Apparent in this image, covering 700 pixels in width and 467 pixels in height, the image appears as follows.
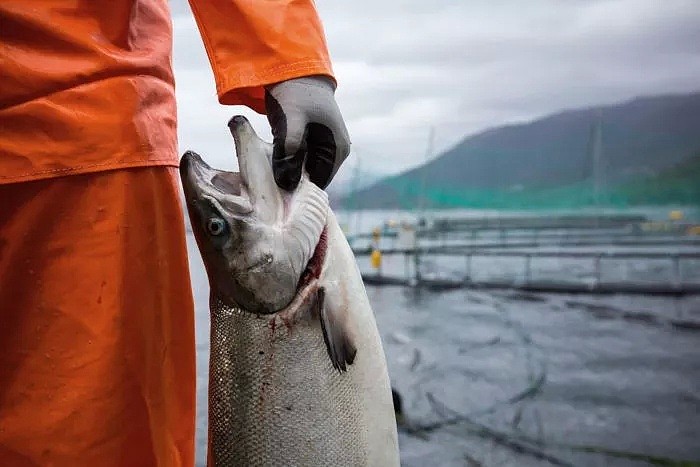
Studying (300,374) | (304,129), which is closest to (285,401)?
(300,374)

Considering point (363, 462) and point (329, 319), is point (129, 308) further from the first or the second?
point (363, 462)

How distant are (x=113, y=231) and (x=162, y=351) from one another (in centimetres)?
32

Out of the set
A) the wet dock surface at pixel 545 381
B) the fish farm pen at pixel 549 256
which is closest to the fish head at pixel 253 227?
the wet dock surface at pixel 545 381

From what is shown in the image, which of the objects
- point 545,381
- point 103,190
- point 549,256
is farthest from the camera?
point 549,256

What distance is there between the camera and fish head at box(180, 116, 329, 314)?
5.46 feet

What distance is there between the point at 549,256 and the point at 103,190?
41.8 feet

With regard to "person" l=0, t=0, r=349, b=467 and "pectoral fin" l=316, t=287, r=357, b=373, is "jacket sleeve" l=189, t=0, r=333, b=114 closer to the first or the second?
"person" l=0, t=0, r=349, b=467

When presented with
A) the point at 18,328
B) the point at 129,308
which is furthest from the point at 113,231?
the point at 18,328

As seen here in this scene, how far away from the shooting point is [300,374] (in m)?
1.63

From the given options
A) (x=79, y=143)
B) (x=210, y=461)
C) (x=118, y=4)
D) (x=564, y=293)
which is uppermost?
(x=118, y=4)

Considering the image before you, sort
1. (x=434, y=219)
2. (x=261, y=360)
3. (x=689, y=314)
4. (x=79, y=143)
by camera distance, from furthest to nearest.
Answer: (x=434, y=219), (x=689, y=314), (x=261, y=360), (x=79, y=143)

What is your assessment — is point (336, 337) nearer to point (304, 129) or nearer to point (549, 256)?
point (304, 129)

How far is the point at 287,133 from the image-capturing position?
1.62 meters

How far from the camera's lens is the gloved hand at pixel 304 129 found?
64.4 inches
